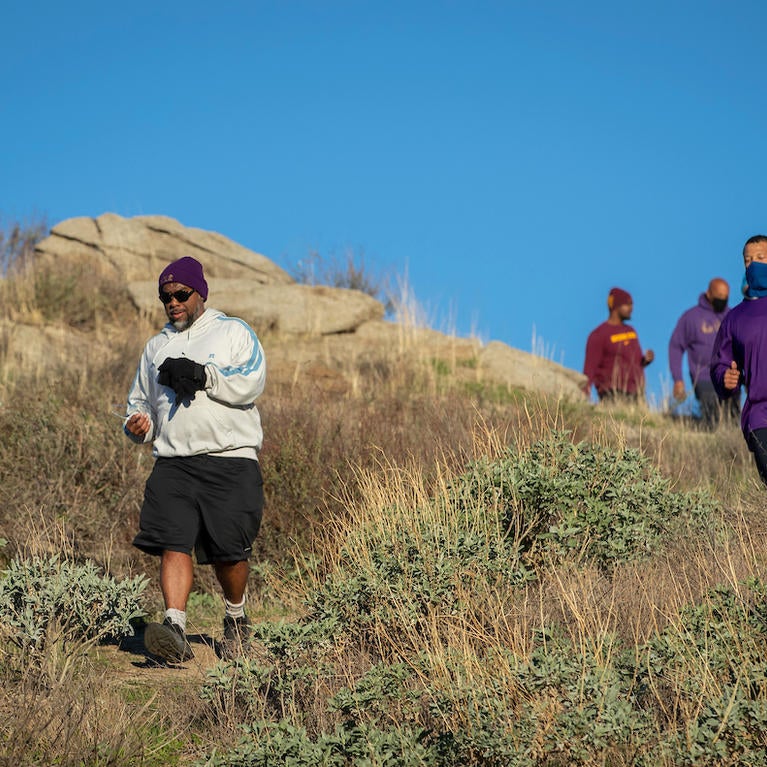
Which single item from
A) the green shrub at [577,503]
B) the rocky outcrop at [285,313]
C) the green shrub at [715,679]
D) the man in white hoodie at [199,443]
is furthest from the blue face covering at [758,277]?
the rocky outcrop at [285,313]

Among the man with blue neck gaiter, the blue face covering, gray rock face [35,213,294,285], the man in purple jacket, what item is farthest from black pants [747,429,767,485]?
gray rock face [35,213,294,285]

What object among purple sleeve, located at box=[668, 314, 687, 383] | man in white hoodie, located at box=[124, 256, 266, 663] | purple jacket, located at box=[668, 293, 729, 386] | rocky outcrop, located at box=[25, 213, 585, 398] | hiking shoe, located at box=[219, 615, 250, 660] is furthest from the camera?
rocky outcrop, located at box=[25, 213, 585, 398]

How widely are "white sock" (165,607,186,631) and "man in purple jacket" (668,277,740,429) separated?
9469mm

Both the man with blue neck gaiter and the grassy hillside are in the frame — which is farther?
the man with blue neck gaiter

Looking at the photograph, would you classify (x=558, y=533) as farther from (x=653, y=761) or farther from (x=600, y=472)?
(x=653, y=761)

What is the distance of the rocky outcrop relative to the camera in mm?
16109

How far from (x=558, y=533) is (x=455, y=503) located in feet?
2.06

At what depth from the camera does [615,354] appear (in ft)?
49.2

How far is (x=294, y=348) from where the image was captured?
16578mm

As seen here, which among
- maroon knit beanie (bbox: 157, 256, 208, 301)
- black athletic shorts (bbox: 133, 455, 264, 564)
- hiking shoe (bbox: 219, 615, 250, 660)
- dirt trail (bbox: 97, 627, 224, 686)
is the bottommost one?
dirt trail (bbox: 97, 627, 224, 686)

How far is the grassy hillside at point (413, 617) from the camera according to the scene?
12.8 feet

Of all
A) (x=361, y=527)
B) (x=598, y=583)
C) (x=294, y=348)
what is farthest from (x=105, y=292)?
(x=598, y=583)

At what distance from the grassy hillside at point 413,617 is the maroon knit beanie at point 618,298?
5694 mm

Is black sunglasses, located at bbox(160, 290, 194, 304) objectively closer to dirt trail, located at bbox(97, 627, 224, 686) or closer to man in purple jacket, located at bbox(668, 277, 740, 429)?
dirt trail, located at bbox(97, 627, 224, 686)
